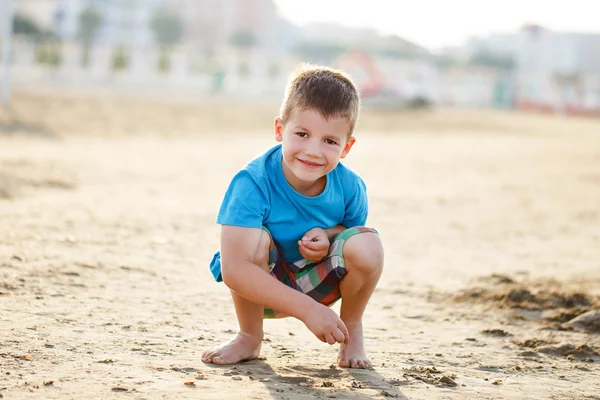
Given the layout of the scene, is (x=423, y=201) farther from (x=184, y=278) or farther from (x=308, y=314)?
(x=308, y=314)

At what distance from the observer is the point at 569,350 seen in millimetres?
3318

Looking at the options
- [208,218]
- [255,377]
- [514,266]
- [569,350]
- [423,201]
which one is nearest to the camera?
[255,377]

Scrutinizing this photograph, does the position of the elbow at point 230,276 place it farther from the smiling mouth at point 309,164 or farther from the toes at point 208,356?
the smiling mouth at point 309,164

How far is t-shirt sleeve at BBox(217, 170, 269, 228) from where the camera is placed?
274cm

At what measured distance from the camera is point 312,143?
2.75 meters

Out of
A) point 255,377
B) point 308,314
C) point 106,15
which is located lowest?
point 255,377

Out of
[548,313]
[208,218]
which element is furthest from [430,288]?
[208,218]

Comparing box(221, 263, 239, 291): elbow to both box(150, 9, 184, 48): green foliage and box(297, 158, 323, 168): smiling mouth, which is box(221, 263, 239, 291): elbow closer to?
box(297, 158, 323, 168): smiling mouth

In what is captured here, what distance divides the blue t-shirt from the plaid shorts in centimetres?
4

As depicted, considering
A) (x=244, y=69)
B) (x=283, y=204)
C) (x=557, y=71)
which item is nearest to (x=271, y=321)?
(x=283, y=204)

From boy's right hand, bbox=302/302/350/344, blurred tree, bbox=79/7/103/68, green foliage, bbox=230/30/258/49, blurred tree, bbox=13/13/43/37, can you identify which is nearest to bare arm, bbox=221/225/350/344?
boy's right hand, bbox=302/302/350/344

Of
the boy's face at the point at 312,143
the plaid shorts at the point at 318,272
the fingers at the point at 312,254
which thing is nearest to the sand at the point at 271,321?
the plaid shorts at the point at 318,272

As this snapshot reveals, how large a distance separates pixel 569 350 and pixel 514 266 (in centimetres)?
Result: 214

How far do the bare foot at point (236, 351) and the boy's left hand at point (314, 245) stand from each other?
1.15 feet
